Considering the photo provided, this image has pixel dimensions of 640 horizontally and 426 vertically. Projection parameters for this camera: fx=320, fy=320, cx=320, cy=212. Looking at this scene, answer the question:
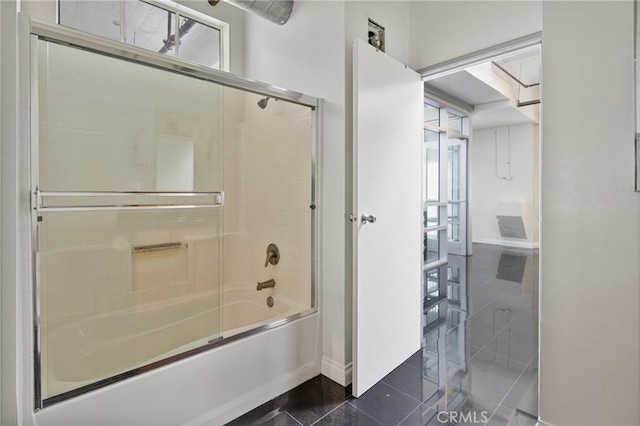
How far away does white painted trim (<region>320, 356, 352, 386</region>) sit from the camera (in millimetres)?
1987

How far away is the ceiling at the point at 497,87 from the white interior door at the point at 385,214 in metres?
2.01

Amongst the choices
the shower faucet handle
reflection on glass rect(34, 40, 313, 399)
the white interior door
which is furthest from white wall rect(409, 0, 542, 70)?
the shower faucet handle

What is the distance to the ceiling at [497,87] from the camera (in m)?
4.19

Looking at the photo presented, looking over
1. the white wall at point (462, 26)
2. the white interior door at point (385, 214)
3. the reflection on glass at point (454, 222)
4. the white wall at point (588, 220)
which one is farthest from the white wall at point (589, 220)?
the reflection on glass at point (454, 222)

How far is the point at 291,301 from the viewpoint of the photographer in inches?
90.6

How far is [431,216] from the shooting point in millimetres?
4844

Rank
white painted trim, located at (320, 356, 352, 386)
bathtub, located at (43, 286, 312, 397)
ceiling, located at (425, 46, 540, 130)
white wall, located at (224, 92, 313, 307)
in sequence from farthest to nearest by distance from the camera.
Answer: ceiling, located at (425, 46, 540, 130) < white wall, located at (224, 92, 313, 307) < white painted trim, located at (320, 356, 352, 386) < bathtub, located at (43, 286, 312, 397)

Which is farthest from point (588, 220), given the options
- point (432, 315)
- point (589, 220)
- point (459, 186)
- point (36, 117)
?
point (459, 186)

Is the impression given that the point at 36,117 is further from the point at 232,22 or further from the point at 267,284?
the point at 232,22

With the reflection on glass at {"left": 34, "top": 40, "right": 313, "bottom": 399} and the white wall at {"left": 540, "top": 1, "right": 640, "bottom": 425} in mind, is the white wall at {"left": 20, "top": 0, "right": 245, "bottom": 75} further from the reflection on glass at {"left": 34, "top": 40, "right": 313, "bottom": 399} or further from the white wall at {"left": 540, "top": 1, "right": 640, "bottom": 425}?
the white wall at {"left": 540, "top": 1, "right": 640, "bottom": 425}

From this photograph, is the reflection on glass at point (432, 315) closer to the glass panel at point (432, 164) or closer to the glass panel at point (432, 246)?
the glass panel at point (432, 246)

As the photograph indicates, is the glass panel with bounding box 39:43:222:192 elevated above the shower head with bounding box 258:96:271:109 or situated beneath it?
situated beneath

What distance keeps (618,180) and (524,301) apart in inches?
101

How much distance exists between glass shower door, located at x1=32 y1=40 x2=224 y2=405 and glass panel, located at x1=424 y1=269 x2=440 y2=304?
2.48 m
